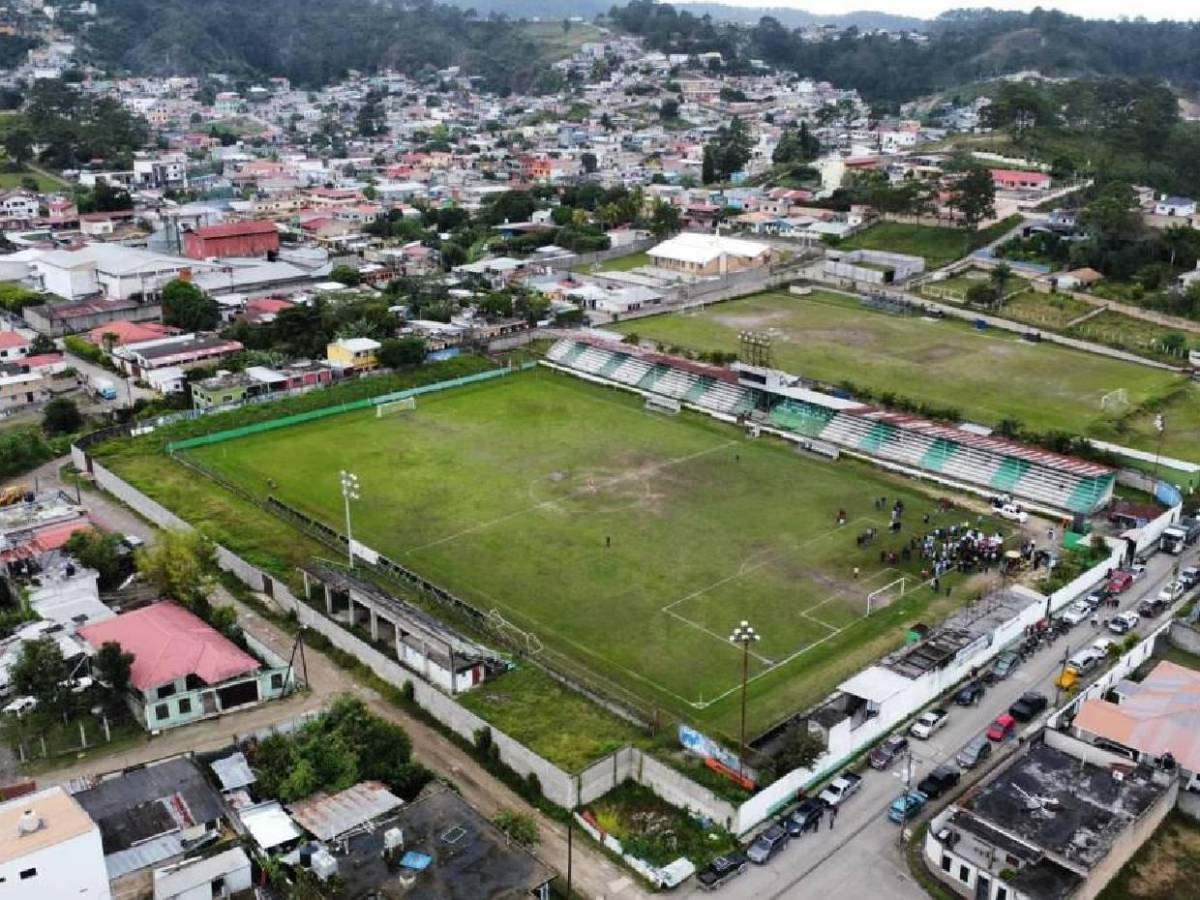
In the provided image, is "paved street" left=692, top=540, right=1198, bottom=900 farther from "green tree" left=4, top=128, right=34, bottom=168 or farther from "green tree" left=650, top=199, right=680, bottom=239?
"green tree" left=4, top=128, right=34, bottom=168

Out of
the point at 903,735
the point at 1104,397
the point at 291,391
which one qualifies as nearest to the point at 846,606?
the point at 903,735

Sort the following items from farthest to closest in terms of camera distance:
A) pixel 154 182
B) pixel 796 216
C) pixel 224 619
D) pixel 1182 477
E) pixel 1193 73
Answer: pixel 1193 73
pixel 154 182
pixel 796 216
pixel 1182 477
pixel 224 619

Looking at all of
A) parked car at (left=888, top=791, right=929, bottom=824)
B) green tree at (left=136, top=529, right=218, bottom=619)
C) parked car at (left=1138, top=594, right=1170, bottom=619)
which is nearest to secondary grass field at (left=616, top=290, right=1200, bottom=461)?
parked car at (left=1138, top=594, right=1170, bottom=619)

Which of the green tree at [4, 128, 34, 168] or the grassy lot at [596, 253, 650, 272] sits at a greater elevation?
the green tree at [4, 128, 34, 168]

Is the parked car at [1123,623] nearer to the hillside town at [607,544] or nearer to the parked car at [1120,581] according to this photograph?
the hillside town at [607,544]

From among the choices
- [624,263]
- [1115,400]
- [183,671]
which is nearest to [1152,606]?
[1115,400]

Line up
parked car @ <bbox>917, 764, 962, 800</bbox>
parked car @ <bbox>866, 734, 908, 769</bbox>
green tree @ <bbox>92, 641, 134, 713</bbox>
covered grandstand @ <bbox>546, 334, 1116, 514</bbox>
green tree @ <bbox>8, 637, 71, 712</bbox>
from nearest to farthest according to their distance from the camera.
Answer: parked car @ <bbox>917, 764, 962, 800</bbox>
parked car @ <bbox>866, 734, 908, 769</bbox>
green tree @ <bbox>8, 637, 71, 712</bbox>
green tree @ <bbox>92, 641, 134, 713</bbox>
covered grandstand @ <bbox>546, 334, 1116, 514</bbox>

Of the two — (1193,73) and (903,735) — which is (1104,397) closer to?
(903,735)
